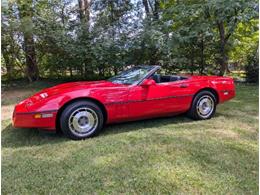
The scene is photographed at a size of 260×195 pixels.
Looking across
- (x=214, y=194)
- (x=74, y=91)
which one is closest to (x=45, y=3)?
(x=74, y=91)

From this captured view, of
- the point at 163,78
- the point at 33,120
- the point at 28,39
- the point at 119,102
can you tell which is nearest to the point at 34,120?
the point at 33,120

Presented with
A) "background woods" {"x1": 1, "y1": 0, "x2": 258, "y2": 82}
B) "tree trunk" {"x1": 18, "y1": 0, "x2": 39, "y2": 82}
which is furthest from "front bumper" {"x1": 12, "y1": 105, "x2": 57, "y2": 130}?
"tree trunk" {"x1": 18, "y1": 0, "x2": 39, "y2": 82}

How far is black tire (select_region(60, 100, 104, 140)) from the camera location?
3.54 meters

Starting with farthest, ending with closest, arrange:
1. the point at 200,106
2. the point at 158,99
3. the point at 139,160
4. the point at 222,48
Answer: the point at 222,48 < the point at 200,106 < the point at 158,99 < the point at 139,160

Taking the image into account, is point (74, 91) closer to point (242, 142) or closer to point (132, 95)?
point (132, 95)

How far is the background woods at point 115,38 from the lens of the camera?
826 cm

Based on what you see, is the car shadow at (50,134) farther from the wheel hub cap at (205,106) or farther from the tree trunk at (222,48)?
the tree trunk at (222,48)

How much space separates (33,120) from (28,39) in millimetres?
5824

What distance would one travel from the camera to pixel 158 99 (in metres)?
4.09

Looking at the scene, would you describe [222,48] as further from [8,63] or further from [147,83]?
[8,63]

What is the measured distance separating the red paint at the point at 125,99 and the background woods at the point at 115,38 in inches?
163

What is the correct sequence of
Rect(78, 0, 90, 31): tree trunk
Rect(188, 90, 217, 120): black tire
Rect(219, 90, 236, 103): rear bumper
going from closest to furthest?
Rect(188, 90, 217, 120): black tire
Rect(219, 90, 236, 103): rear bumper
Rect(78, 0, 90, 31): tree trunk

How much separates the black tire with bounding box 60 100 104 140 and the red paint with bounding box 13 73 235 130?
10cm

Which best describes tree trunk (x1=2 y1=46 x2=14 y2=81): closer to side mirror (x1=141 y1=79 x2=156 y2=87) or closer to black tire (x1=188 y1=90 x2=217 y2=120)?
side mirror (x1=141 y1=79 x2=156 y2=87)
